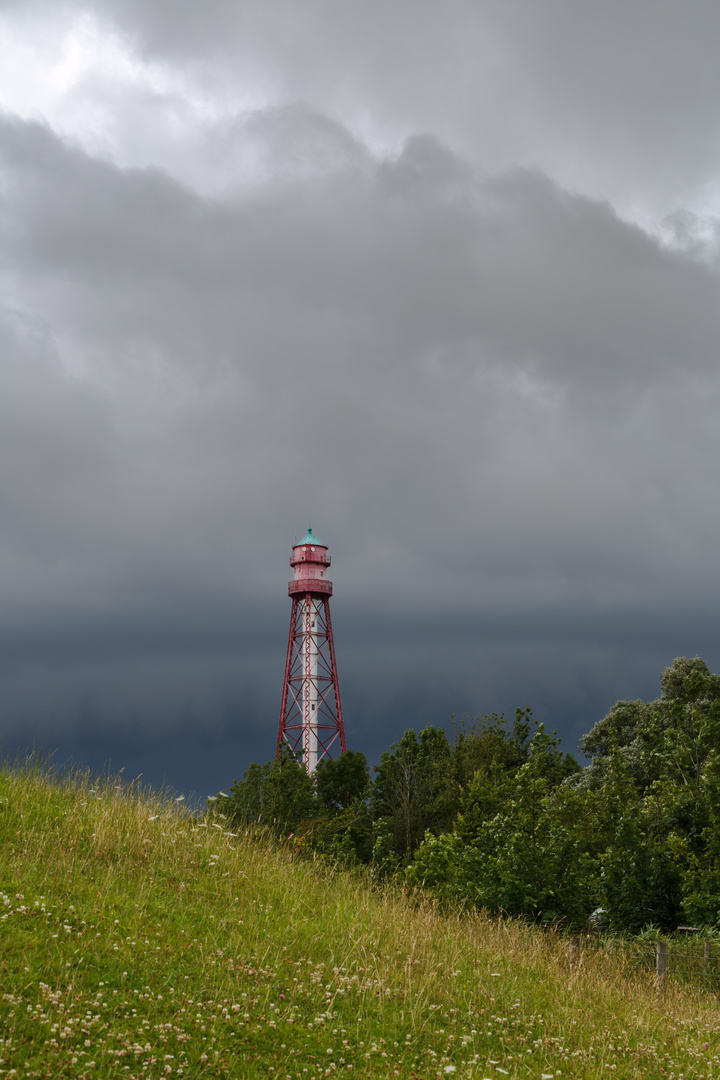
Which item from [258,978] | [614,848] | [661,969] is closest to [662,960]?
[661,969]

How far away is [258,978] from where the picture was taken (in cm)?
982

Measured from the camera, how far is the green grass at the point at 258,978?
8.06 m

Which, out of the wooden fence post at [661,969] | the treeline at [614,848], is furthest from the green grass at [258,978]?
the treeline at [614,848]

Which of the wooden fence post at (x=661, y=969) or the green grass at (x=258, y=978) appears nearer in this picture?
the green grass at (x=258, y=978)

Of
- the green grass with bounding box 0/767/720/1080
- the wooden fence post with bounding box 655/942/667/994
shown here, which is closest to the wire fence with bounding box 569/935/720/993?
the wooden fence post with bounding box 655/942/667/994

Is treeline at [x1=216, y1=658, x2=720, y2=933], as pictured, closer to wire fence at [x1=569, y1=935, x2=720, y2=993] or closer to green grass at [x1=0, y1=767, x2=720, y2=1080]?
wire fence at [x1=569, y1=935, x2=720, y2=993]

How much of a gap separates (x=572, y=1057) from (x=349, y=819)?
40195 millimetres

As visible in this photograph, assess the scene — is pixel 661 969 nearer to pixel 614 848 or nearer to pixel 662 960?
pixel 662 960

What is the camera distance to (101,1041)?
25.1 ft

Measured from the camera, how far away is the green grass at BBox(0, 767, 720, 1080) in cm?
806

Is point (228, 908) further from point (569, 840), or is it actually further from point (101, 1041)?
point (569, 840)

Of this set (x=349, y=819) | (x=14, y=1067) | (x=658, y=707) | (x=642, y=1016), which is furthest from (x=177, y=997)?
(x=658, y=707)

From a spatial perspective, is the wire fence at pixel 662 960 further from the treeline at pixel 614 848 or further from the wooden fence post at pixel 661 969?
the treeline at pixel 614 848

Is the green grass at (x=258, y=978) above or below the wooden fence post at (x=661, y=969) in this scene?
above
